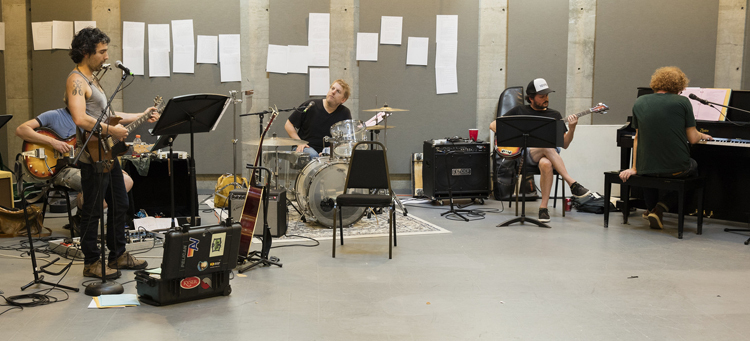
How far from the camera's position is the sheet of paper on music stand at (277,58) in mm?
7660

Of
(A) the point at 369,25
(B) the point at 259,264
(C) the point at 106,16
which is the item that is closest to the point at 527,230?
(B) the point at 259,264

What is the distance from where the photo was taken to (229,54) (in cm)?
763

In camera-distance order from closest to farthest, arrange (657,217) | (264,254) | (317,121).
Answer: (264,254)
(657,217)
(317,121)

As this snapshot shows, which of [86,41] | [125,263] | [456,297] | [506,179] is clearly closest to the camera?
[456,297]

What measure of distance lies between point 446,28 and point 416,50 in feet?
1.61

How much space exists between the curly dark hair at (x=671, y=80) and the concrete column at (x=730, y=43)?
3049 mm

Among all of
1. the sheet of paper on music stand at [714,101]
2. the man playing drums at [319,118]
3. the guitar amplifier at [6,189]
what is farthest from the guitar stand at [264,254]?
the sheet of paper on music stand at [714,101]

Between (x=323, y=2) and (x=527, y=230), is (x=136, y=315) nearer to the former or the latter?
(x=527, y=230)

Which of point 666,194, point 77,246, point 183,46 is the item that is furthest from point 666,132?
point 183,46

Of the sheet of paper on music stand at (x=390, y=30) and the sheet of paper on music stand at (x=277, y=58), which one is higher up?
the sheet of paper on music stand at (x=390, y=30)

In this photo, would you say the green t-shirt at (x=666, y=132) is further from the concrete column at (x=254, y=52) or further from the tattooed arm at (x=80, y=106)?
the concrete column at (x=254, y=52)

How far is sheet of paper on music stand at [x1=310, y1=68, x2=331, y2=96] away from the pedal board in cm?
324

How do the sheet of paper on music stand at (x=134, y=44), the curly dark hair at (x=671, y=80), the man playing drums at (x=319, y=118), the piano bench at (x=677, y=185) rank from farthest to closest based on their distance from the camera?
the sheet of paper on music stand at (x=134, y=44)
the man playing drums at (x=319, y=118)
the curly dark hair at (x=671, y=80)
the piano bench at (x=677, y=185)

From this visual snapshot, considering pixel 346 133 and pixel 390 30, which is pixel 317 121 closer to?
pixel 346 133
